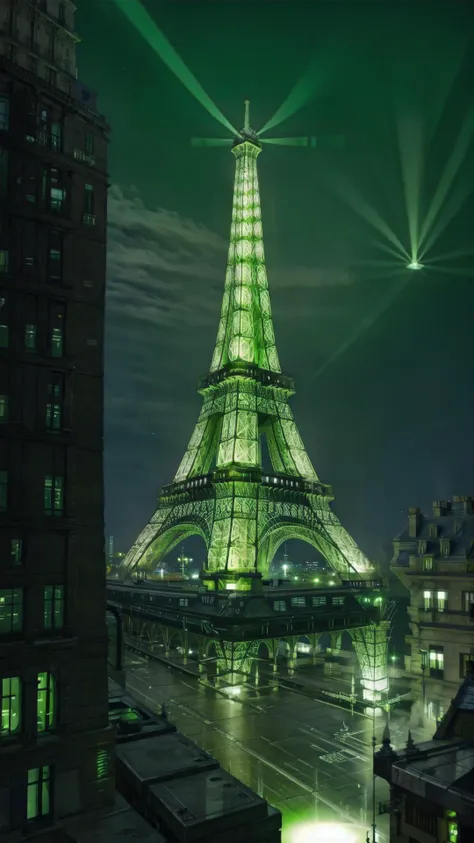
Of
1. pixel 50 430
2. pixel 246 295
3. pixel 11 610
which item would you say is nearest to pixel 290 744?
pixel 11 610

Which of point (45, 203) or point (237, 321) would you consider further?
point (237, 321)

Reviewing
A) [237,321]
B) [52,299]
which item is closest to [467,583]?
[52,299]

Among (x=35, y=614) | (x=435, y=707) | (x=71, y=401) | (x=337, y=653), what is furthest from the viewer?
(x=337, y=653)

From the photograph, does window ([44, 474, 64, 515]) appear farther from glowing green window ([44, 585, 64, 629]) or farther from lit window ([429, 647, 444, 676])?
lit window ([429, 647, 444, 676])

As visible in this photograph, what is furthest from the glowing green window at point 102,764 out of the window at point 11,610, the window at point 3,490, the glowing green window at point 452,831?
the glowing green window at point 452,831

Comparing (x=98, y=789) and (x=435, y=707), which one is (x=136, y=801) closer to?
(x=98, y=789)

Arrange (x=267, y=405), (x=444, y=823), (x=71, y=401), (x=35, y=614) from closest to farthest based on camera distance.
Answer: (x=444, y=823)
(x=35, y=614)
(x=71, y=401)
(x=267, y=405)
